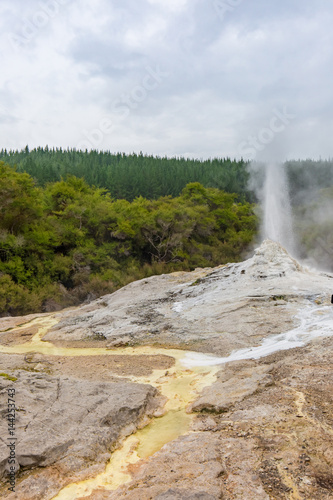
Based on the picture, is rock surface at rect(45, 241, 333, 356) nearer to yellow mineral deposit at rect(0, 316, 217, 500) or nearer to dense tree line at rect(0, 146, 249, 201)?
yellow mineral deposit at rect(0, 316, 217, 500)

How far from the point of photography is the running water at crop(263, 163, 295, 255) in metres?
30.8

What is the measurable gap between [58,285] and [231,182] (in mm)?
34338

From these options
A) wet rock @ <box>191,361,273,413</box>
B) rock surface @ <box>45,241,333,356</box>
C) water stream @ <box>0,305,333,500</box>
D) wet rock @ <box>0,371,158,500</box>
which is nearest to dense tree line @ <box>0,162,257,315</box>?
rock surface @ <box>45,241,333,356</box>

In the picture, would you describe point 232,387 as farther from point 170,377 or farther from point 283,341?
point 283,341

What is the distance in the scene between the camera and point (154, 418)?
6.43m

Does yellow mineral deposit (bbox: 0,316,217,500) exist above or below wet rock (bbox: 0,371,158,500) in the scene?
below

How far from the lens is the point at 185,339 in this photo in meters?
11.3

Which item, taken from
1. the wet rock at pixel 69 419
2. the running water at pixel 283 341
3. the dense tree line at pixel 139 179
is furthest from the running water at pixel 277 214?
the wet rock at pixel 69 419

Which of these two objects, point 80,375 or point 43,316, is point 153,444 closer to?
point 80,375

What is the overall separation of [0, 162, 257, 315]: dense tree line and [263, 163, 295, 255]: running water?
343 centimetres

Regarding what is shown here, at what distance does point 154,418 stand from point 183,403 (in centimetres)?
73

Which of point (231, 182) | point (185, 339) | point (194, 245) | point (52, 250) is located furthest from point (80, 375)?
point (231, 182)

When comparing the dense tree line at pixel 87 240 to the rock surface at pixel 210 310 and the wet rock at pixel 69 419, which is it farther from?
the wet rock at pixel 69 419

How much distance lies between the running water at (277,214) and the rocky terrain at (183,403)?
17.8 metres
